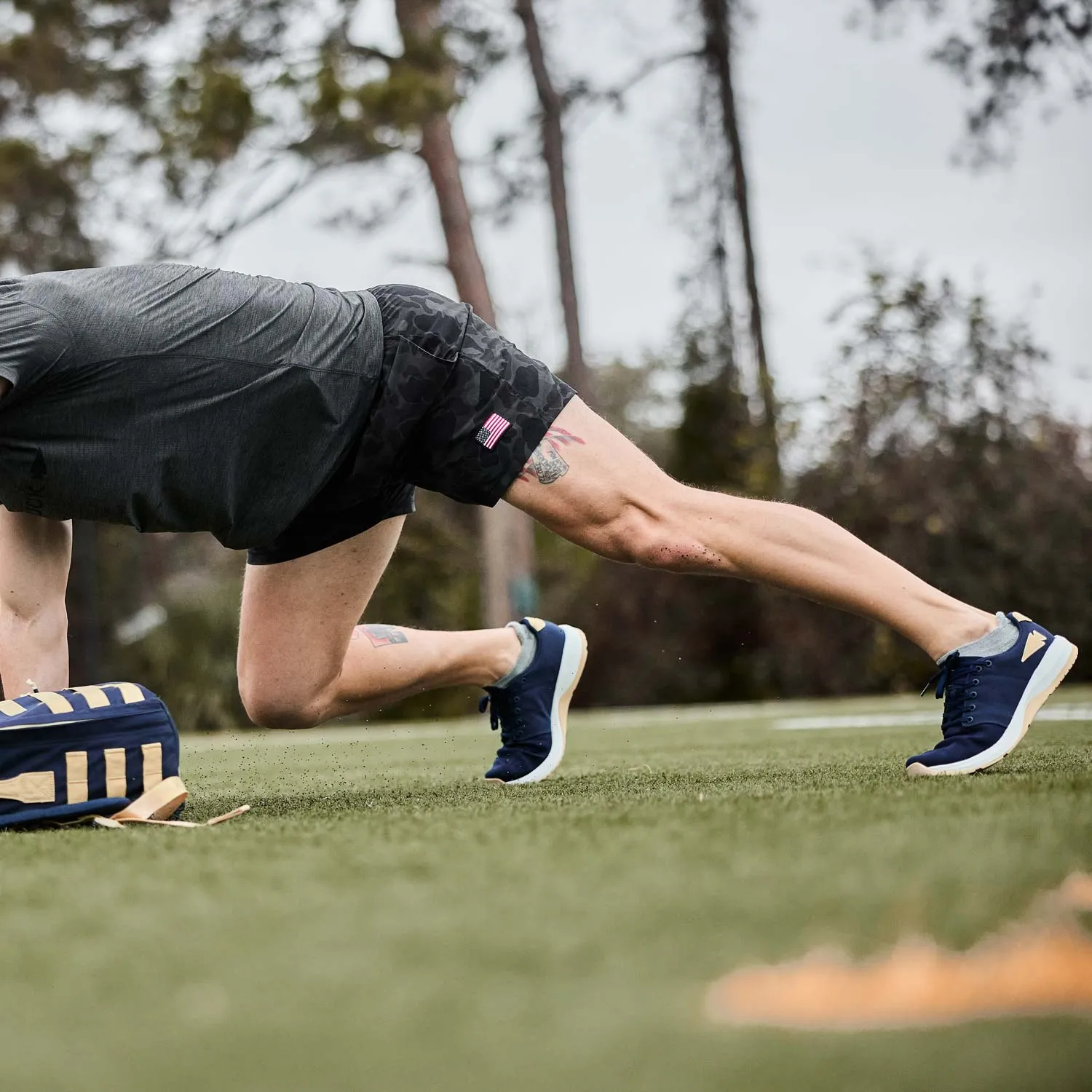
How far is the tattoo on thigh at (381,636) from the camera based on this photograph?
300cm

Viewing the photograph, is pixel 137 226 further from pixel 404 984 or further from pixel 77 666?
pixel 404 984

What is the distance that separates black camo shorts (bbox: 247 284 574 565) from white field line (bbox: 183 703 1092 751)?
251 centimetres

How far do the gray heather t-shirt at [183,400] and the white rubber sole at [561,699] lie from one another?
792 millimetres

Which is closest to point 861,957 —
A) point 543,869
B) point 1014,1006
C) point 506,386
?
point 1014,1006

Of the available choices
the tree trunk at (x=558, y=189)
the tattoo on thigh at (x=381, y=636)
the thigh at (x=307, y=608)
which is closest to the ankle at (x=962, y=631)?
the thigh at (x=307, y=608)

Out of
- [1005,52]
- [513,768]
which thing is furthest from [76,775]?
[1005,52]

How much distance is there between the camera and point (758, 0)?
583 inches

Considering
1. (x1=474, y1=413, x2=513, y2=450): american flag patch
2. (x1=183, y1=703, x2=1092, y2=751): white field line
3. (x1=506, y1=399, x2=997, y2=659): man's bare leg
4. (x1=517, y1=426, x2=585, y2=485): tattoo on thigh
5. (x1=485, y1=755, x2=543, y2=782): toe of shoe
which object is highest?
(x1=474, y1=413, x2=513, y2=450): american flag patch

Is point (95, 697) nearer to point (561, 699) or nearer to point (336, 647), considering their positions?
point (336, 647)

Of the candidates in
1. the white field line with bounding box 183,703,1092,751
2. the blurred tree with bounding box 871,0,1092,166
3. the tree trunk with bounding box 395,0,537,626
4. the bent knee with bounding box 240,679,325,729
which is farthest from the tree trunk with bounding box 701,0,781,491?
the bent knee with bounding box 240,679,325,729

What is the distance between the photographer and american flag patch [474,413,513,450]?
93.5 inches

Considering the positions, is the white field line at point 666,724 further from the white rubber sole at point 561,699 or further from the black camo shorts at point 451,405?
the black camo shorts at point 451,405

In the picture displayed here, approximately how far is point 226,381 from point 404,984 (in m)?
1.51

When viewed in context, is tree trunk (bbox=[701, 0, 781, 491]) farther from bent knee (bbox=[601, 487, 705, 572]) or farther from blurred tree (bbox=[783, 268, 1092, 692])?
bent knee (bbox=[601, 487, 705, 572])
